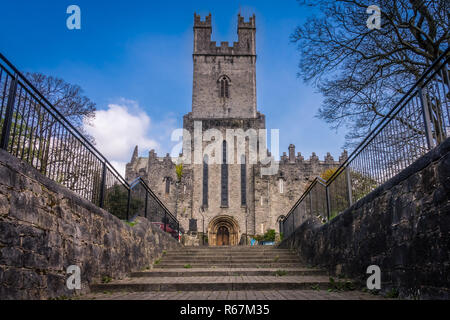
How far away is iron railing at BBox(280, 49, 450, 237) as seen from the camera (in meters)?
4.17

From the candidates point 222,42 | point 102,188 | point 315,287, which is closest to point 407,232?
point 315,287

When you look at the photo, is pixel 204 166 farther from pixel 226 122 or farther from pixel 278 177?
pixel 278 177

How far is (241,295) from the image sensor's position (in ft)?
16.5

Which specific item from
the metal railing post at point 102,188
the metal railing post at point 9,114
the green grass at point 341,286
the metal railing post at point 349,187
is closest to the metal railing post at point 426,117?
the green grass at point 341,286

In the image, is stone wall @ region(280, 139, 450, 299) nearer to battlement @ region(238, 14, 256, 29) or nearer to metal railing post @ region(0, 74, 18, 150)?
metal railing post @ region(0, 74, 18, 150)

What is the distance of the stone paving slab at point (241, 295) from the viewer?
4707 mm

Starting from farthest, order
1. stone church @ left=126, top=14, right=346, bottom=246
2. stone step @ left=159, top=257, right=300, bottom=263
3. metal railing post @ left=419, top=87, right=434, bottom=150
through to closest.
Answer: stone church @ left=126, top=14, right=346, bottom=246 < stone step @ left=159, top=257, right=300, bottom=263 < metal railing post @ left=419, top=87, right=434, bottom=150

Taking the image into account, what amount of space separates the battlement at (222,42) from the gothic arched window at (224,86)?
263 centimetres

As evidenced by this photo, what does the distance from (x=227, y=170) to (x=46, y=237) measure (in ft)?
83.7

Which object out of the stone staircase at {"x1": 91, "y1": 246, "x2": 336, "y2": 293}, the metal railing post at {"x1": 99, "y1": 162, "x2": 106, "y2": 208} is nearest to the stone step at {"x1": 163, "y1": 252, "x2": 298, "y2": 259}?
the stone staircase at {"x1": 91, "y1": 246, "x2": 336, "y2": 293}

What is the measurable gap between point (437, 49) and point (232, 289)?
609cm

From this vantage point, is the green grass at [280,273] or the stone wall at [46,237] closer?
the stone wall at [46,237]

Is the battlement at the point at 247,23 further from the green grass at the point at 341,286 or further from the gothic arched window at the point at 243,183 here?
the green grass at the point at 341,286

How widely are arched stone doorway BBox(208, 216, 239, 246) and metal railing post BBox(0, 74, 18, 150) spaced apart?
2508 centimetres
